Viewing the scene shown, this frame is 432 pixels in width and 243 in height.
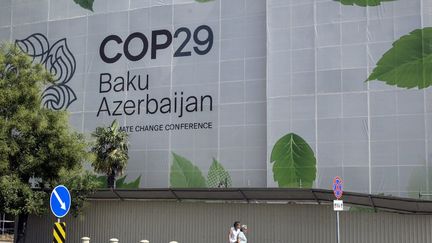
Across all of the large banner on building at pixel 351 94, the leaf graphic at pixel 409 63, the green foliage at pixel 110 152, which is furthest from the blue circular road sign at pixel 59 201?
the leaf graphic at pixel 409 63

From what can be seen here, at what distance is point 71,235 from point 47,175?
16.5 ft

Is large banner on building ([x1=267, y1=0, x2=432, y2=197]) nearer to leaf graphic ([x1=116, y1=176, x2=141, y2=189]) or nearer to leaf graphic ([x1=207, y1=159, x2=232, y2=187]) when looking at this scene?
leaf graphic ([x1=207, y1=159, x2=232, y2=187])

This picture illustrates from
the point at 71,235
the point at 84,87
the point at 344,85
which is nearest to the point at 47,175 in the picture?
the point at 71,235

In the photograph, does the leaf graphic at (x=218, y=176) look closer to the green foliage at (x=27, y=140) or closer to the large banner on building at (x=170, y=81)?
the large banner on building at (x=170, y=81)

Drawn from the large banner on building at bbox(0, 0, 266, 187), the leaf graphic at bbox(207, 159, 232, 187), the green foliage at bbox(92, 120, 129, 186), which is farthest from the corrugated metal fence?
the large banner on building at bbox(0, 0, 266, 187)

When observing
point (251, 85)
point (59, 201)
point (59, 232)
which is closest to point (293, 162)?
point (251, 85)

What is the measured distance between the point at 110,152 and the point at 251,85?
8151 millimetres

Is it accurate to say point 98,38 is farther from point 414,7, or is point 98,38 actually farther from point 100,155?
point 414,7

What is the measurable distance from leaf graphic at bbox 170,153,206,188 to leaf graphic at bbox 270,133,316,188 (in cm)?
438

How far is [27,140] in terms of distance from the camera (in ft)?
80.5

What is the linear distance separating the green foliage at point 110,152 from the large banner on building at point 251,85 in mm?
1481

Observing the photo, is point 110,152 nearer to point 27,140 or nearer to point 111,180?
point 111,180

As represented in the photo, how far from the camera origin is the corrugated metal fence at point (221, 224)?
75.4 ft

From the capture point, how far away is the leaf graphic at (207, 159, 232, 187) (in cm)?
3084
